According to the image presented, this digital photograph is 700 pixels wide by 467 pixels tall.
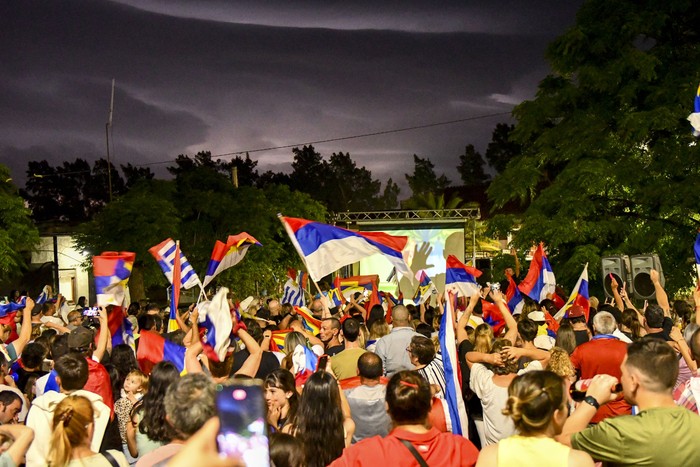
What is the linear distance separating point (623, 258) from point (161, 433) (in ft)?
29.2

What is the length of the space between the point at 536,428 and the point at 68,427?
97.0 inches

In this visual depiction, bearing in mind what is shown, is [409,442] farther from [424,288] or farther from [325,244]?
[424,288]

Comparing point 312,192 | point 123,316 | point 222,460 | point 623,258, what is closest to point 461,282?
point 623,258

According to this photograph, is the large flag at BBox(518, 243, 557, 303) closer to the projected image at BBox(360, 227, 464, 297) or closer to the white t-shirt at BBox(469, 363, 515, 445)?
the white t-shirt at BBox(469, 363, 515, 445)

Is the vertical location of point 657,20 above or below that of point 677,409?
above

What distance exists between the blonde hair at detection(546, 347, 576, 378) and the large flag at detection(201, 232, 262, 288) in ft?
19.2

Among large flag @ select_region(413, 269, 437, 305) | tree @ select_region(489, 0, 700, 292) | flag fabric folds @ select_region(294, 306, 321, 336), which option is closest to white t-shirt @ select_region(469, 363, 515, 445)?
flag fabric folds @ select_region(294, 306, 321, 336)

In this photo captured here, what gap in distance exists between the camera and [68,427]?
3.87 m

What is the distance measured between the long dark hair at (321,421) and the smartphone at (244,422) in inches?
60.0

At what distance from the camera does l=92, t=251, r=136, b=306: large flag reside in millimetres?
9500

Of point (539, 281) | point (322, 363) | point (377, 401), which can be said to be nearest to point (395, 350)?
point (322, 363)

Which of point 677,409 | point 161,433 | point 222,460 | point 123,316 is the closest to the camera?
point 222,460

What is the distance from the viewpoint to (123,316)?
31.1 ft

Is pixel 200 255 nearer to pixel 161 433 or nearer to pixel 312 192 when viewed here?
pixel 161 433
